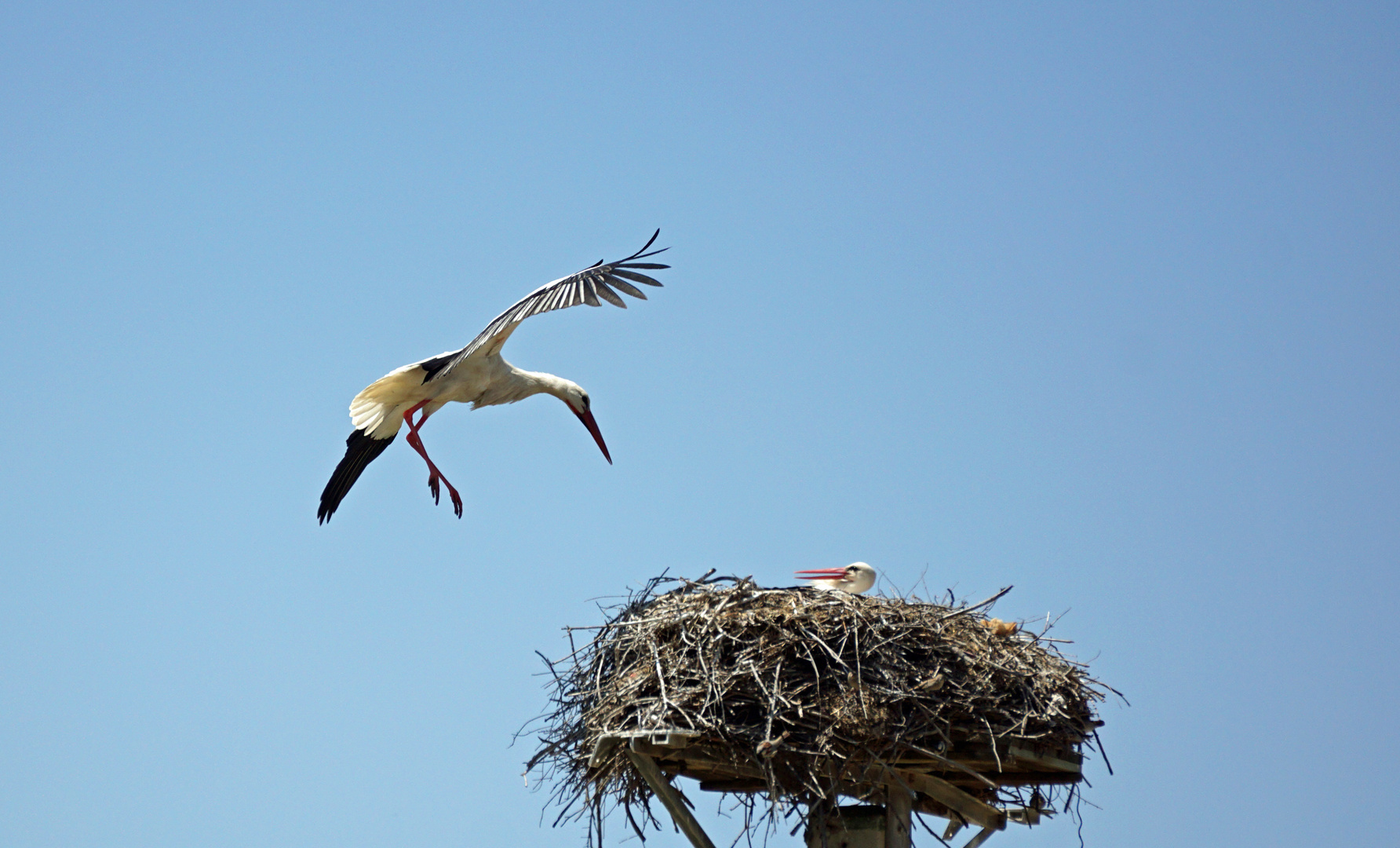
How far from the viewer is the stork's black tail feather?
12.0 m

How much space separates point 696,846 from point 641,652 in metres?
0.99

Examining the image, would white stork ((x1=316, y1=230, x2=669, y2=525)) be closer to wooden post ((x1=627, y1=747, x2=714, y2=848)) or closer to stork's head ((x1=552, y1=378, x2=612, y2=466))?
stork's head ((x1=552, y1=378, x2=612, y2=466))

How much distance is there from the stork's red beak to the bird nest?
4352 millimetres

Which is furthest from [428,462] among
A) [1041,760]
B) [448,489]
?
[1041,760]

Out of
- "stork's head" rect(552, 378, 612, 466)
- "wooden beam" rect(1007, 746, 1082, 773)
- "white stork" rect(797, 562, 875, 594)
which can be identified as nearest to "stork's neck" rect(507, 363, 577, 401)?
"stork's head" rect(552, 378, 612, 466)

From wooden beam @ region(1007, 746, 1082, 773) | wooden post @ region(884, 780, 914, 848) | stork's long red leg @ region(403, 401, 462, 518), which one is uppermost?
stork's long red leg @ region(403, 401, 462, 518)

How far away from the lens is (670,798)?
761 cm

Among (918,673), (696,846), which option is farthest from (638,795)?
(918,673)

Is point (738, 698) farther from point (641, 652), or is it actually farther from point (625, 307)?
point (625, 307)

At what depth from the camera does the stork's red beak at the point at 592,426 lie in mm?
12438

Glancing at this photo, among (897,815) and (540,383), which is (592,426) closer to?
(540,383)

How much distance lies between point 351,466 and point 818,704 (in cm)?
599

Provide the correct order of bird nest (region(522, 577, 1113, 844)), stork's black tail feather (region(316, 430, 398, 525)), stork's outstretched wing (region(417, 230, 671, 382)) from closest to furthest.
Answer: bird nest (region(522, 577, 1113, 844)), stork's outstretched wing (region(417, 230, 671, 382)), stork's black tail feather (region(316, 430, 398, 525))

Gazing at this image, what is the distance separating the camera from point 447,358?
1134cm
